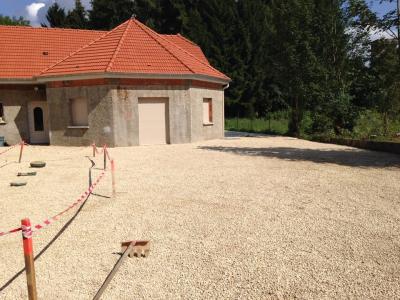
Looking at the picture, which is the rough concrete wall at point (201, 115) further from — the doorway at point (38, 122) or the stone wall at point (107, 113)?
the doorway at point (38, 122)

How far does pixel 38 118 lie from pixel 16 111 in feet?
3.73

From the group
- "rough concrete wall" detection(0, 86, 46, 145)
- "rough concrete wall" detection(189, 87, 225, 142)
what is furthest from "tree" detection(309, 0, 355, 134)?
Answer: "rough concrete wall" detection(0, 86, 46, 145)

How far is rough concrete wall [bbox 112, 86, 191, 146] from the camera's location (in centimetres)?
1814

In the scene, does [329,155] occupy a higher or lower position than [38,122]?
lower

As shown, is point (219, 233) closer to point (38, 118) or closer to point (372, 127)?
point (372, 127)

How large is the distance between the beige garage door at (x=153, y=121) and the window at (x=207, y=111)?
10.0ft

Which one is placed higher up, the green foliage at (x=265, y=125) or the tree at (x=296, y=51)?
the tree at (x=296, y=51)

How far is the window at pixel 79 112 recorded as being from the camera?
A: 1889 centimetres

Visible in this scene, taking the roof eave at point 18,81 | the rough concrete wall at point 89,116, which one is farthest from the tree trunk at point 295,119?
the roof eave at point 18,81

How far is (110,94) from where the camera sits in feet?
58.9

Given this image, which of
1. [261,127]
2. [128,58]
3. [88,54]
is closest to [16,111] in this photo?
A: [88,54]

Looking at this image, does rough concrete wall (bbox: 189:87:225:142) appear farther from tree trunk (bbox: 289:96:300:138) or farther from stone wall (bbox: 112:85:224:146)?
tree trunk (bbox: 289:96:300:138)

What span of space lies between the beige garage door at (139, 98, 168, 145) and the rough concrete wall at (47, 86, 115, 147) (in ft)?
4.92

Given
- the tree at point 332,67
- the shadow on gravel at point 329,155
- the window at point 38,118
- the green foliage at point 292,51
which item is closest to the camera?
the shadow on gravel at point 329,155
